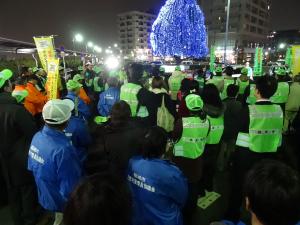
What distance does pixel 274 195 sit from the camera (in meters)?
1.38

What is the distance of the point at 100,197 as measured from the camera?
1.37 m

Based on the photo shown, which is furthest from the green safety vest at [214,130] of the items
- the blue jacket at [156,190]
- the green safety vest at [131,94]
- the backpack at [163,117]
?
the blue jacket at [156,190]

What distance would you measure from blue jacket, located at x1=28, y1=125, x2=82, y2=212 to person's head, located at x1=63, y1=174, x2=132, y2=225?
1.35m

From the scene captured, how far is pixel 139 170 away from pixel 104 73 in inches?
356

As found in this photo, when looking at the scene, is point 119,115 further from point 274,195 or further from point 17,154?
point 274,195

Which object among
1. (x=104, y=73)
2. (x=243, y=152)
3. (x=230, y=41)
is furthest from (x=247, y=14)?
(x=243, y=152)

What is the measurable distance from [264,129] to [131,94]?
296 centimetres

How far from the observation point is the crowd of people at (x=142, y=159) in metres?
1.42

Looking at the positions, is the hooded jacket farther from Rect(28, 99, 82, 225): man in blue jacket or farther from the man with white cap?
Rect(28, 99, 82, 225): man in blue jacket

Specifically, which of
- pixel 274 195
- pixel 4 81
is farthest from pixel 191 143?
pixel 4 81

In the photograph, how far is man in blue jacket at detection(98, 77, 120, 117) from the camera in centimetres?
629

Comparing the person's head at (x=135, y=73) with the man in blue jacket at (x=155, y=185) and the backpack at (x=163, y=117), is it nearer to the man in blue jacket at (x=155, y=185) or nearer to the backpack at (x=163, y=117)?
the backpack at (x=163, y=117)

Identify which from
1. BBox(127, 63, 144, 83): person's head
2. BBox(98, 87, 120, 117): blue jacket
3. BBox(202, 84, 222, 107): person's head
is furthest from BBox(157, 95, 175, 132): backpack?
BBox(202, 84, 222, 107): person's head

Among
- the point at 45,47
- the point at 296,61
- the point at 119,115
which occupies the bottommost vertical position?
the point at 119,115
